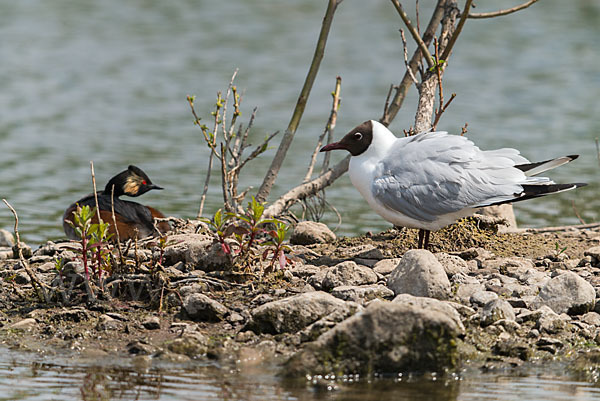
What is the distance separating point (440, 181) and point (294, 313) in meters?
1.85

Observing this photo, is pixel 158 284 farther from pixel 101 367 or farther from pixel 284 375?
pixel 284 375

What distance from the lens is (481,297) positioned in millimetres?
5945

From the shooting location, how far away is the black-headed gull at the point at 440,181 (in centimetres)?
676

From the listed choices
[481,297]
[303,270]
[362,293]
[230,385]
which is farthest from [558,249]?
[230,385]

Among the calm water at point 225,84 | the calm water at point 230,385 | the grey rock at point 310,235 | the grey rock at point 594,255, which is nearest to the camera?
the calm water at point 230,385

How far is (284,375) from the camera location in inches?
197

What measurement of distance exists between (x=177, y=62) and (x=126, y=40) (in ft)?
9.45

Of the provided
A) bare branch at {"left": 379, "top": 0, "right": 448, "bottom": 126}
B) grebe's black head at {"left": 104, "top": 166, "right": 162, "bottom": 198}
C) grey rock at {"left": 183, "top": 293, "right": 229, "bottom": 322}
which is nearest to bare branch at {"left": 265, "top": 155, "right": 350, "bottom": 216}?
bare branch at {"left": 379, "top": 0, "right": 448, "bottom": 126}

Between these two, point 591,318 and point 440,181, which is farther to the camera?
point 440,181

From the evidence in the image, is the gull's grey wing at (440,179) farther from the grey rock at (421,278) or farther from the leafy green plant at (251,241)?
the leafy green plant at (251,241)

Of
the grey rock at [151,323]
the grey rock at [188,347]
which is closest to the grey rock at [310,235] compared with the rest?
the grey rock at [151,323]

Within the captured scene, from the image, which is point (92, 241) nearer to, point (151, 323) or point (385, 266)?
point (151, 323)

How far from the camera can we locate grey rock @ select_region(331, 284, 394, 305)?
590cm

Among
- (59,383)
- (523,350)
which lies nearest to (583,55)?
(523,350)
